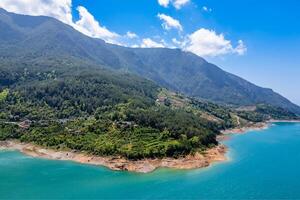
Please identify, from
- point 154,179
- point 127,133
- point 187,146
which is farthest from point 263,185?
point 127,133

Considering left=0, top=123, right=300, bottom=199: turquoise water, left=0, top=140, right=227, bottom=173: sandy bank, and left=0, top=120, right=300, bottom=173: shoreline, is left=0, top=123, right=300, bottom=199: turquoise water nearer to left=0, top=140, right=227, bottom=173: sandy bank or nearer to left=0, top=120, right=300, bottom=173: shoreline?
left=0, top=120, right=300, bottom=173: shoreline

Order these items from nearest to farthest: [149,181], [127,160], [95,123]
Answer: [149,181]
[127,160]
[95,123]

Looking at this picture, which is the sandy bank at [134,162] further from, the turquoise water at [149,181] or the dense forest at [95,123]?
the turquoise water at [149,181]

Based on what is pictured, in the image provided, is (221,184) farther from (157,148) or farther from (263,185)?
(157,148)

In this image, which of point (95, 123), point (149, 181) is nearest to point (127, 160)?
point (149, 181)

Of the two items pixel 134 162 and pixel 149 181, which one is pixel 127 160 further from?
pixel 149 181

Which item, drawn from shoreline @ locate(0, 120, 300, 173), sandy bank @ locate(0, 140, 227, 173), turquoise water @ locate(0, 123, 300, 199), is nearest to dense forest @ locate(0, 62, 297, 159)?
shoreline @ locate(0, 120, 300, 173)

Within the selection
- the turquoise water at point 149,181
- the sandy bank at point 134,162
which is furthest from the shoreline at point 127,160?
the turquoise water at point 149,181
